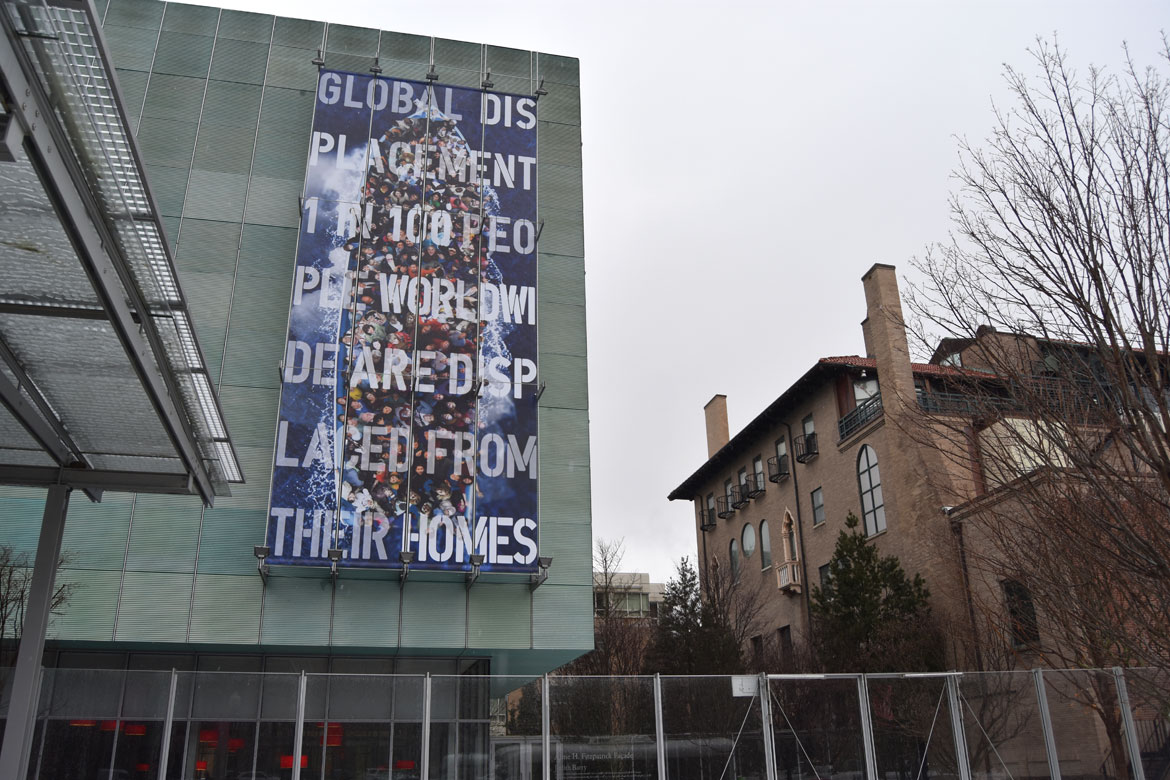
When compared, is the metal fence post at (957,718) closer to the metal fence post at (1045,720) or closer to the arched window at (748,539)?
the metal fence post at (1045,720)

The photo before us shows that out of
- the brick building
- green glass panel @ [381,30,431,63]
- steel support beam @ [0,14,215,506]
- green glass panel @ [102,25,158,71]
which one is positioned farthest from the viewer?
the brick building

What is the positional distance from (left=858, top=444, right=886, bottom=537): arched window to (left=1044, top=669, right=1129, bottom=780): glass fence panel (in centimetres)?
1872

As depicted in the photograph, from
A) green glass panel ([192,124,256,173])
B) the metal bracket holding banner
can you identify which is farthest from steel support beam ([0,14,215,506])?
green glass panel ([192,124,256,173])

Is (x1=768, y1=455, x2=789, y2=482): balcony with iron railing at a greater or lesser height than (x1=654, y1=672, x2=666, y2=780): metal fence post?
greater

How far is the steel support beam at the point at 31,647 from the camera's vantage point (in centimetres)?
1194

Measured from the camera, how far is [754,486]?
4872cm

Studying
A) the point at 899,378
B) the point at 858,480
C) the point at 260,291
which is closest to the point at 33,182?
the point at 260,291

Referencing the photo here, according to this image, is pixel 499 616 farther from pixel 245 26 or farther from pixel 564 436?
pixel 245 26

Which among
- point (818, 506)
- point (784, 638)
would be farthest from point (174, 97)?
point (784, 638)

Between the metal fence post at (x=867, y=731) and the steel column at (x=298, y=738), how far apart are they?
9.41 meters

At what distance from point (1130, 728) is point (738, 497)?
111ft

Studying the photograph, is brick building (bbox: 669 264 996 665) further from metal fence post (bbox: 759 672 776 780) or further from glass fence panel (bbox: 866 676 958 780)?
metal fence post (bbox: 759 672 776 780)

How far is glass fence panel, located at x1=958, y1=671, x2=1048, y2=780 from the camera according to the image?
1717 cm

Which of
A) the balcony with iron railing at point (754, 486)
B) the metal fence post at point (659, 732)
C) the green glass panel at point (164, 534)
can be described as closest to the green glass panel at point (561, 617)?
the metal fence post at point (659, 732)
